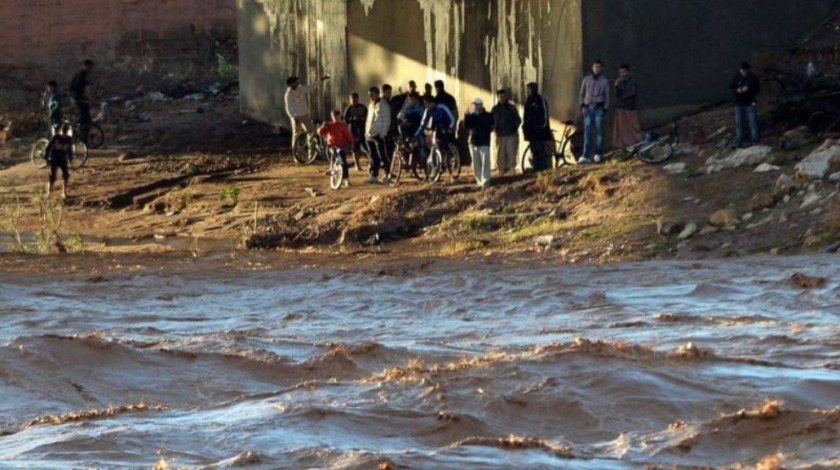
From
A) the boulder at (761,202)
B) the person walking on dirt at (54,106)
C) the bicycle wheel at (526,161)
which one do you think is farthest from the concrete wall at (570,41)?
the person walking on dirt at (54,106)

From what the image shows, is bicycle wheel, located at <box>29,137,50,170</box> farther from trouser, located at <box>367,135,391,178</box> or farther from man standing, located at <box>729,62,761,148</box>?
man standing, located at <box>729,62,761,148</box>

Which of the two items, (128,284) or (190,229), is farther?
(190,229)

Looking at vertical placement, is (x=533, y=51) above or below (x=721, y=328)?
above

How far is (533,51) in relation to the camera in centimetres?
2197

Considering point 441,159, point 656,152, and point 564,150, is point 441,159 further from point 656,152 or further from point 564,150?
point 656,152

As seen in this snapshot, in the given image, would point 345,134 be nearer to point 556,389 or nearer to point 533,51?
point 533,51

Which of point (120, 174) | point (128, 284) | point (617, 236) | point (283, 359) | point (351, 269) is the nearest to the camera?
point (283, 359)

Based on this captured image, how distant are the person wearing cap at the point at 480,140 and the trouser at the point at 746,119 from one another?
10.8 ft

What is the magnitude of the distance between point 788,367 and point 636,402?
1248mm

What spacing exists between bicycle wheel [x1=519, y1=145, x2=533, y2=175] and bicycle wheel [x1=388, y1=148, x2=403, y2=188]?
173 centimetres

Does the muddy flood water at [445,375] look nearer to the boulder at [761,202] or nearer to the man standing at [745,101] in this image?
the boulder at [761,202]

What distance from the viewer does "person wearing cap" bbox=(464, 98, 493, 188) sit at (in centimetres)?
2055

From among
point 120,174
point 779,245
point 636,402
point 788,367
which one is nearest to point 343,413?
point 636,402

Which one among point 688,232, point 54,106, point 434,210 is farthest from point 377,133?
point 688,232
